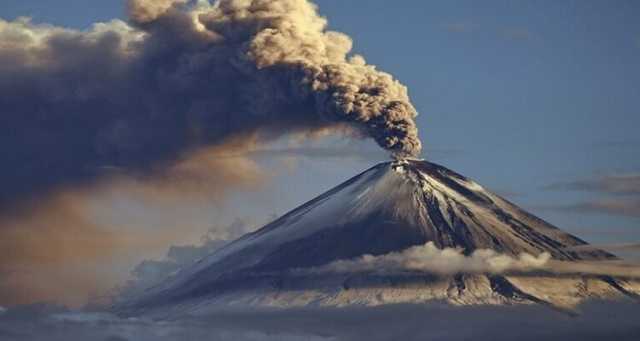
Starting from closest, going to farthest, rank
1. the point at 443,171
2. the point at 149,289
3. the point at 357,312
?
1. the point at 357,312
2. the point at 443,171
3. the point at 149,289

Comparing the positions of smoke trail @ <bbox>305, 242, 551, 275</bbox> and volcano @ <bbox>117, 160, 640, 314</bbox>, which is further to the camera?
volcano @ <bbox>117, 160, 640, 314</bbox>

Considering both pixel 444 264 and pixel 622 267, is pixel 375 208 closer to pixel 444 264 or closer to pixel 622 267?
pixel 444 264

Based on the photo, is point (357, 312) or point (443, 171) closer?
point (357, 312)

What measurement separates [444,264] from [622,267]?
16.3m

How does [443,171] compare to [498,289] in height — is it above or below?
above

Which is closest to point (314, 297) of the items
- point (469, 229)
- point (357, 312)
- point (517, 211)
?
point (357, 312)

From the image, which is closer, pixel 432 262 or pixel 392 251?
pixel 432 262

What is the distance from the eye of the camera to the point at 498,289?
101 m

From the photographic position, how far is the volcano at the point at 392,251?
100562 millimetres

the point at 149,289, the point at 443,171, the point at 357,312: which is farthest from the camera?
the point at 149,289

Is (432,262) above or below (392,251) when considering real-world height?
below

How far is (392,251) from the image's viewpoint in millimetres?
100750

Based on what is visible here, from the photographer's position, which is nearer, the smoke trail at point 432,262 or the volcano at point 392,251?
the smoke trail at point 432,262

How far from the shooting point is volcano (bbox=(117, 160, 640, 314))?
330 feet
